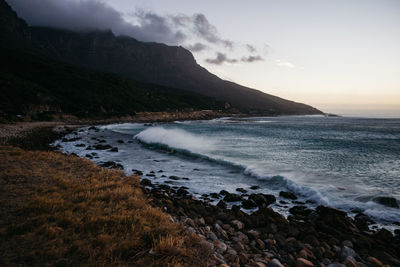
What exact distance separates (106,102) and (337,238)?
3203 inches

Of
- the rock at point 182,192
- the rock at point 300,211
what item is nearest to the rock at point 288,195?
the rock at point 300,211

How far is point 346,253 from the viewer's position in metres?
5.26

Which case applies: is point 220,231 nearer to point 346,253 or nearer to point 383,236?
point 346,253

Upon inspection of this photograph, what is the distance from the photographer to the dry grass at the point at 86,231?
3.74 metres

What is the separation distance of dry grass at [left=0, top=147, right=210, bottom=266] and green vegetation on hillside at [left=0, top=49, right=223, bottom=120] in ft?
141

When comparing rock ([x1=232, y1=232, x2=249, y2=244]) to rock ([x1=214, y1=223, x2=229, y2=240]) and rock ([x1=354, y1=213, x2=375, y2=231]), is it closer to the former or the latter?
rock ([x1=214, y1=223, x2=229, y2=240])

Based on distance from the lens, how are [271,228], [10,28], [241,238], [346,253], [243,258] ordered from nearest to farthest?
[243,258] < [346,253] < [241,238] < [271,228] < [10,28]

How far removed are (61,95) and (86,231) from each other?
256ft

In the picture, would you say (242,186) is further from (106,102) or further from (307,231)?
(106,102)

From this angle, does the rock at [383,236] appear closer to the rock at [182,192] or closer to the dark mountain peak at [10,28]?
the rock at [182,192]

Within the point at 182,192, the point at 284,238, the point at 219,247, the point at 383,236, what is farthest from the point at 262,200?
the point at 219,247

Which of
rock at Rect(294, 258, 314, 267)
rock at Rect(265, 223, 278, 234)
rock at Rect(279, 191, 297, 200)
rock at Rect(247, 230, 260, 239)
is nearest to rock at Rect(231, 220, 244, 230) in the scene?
rock at Rect(247, 230, 260, 239)

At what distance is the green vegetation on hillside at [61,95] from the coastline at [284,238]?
4611 centimetres

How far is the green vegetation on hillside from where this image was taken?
49.9 m
